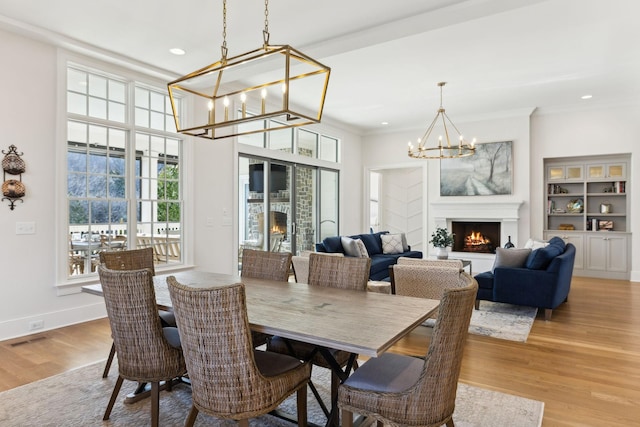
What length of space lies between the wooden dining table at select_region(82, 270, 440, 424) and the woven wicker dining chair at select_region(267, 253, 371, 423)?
129mm

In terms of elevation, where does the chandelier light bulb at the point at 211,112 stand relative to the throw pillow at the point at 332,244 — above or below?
above

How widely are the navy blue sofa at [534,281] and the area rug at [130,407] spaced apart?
2133mm

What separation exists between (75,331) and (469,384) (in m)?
3.74

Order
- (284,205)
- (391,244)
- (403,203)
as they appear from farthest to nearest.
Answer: (403,203)
(284,205)
(391,244)

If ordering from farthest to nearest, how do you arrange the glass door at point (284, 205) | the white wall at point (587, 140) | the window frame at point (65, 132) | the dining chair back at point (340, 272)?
the white wall at point (587, 140)
the glass door at point (284, 205)
the window frame at point (65, 132)
the dining chair back at point (340, 272)

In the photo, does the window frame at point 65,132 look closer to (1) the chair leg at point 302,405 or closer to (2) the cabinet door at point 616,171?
(1) the chair leg at point 302,405

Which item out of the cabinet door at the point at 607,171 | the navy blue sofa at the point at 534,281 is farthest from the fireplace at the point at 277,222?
the cabinet door at the point at 607,171

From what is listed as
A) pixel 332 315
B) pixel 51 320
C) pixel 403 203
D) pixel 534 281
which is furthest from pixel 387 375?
pixel 403 203

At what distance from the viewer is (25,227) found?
3922 mm

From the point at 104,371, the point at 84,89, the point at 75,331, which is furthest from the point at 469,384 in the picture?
A: the point at 84,89

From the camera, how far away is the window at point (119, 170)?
4.36 meters

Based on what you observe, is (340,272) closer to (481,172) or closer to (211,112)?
(211,112)

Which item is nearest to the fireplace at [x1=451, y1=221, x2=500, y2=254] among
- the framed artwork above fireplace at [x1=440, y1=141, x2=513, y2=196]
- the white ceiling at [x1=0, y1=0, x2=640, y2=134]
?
the framed artwork above fireplace at [x1=440, y1=141, x2=513, y2=196]

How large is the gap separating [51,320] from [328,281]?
3.20m
